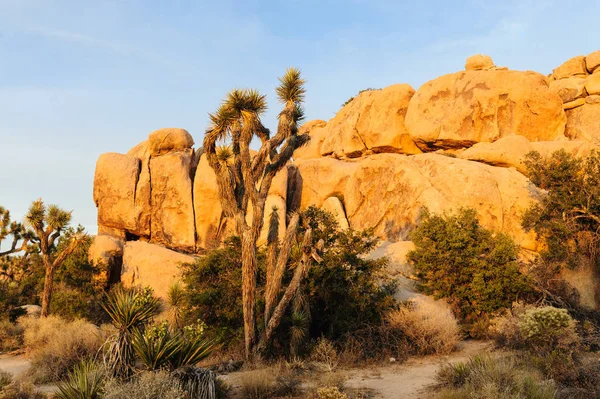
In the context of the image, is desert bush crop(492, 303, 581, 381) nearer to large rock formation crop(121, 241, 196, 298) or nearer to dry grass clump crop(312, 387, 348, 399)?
dry grass clump crop(312, 387, 348, 399)

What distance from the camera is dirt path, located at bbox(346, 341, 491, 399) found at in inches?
403

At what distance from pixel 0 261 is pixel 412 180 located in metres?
24.7

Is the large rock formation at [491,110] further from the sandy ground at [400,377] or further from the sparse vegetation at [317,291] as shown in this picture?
the sandy ground at [400,377]

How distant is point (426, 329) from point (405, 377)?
3.10 meters

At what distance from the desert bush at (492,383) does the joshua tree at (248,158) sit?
19.5 ft

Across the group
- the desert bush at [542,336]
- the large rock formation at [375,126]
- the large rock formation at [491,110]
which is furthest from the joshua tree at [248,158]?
the large rock formation at [375,126]

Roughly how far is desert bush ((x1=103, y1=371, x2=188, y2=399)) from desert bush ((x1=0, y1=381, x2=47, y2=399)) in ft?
9.19

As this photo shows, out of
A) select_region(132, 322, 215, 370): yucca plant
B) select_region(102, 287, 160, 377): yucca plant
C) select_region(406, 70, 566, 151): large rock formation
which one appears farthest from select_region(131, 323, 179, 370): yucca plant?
select_region(406, 70, 566, 151): large rock formation

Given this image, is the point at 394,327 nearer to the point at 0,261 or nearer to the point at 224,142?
the point at 224,142

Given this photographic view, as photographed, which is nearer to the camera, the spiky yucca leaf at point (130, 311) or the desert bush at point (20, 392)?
the spiky yucca leaf at point (130, 311)

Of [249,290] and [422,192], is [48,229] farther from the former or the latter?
[422,192]

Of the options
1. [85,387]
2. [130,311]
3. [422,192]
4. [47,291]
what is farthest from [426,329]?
[47,291]

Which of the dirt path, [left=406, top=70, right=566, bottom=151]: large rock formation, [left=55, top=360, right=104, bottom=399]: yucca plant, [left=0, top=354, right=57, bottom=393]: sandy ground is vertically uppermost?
[left=406, top=70, right=566, bottom=151]: large rock formation

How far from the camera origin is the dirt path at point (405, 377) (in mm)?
10234
